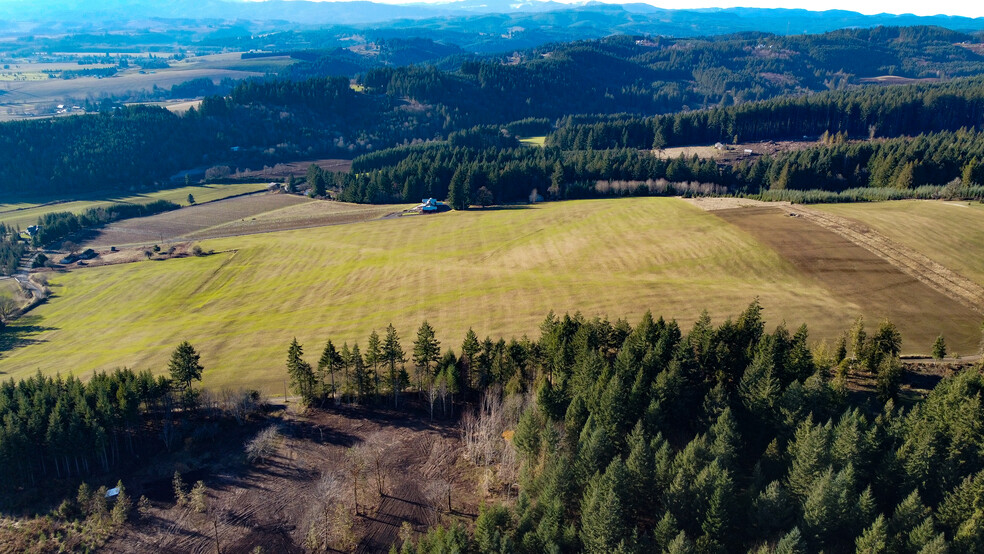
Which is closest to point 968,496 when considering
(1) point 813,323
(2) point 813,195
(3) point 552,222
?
(1) point 813,323

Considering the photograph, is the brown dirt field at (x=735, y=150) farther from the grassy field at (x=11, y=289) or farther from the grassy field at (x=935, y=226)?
the grassy field at (x=11, y=289)

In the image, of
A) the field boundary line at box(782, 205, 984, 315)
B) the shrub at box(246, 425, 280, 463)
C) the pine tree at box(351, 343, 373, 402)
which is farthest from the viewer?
the field boundary line at box(782, 205, 984, 315)

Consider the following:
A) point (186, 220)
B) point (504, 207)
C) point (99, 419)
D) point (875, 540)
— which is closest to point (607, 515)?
point (875, 540)

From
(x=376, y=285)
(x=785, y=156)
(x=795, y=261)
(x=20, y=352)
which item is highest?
(x=785, y=156)

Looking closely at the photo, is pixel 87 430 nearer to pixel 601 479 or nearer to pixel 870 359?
pixel 601 479

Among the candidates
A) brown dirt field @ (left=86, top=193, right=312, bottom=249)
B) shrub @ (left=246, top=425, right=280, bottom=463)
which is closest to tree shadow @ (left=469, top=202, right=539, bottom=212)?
brown dirt field @ (left=86, top=193, right=312, bottom=249)

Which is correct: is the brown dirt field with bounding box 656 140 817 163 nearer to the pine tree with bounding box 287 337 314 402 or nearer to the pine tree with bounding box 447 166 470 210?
the pine tree with bounding box 447 166 470 210

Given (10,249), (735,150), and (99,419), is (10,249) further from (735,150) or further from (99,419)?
(735,150)

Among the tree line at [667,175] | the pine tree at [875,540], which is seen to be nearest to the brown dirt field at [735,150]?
the tree line at [667,175]
